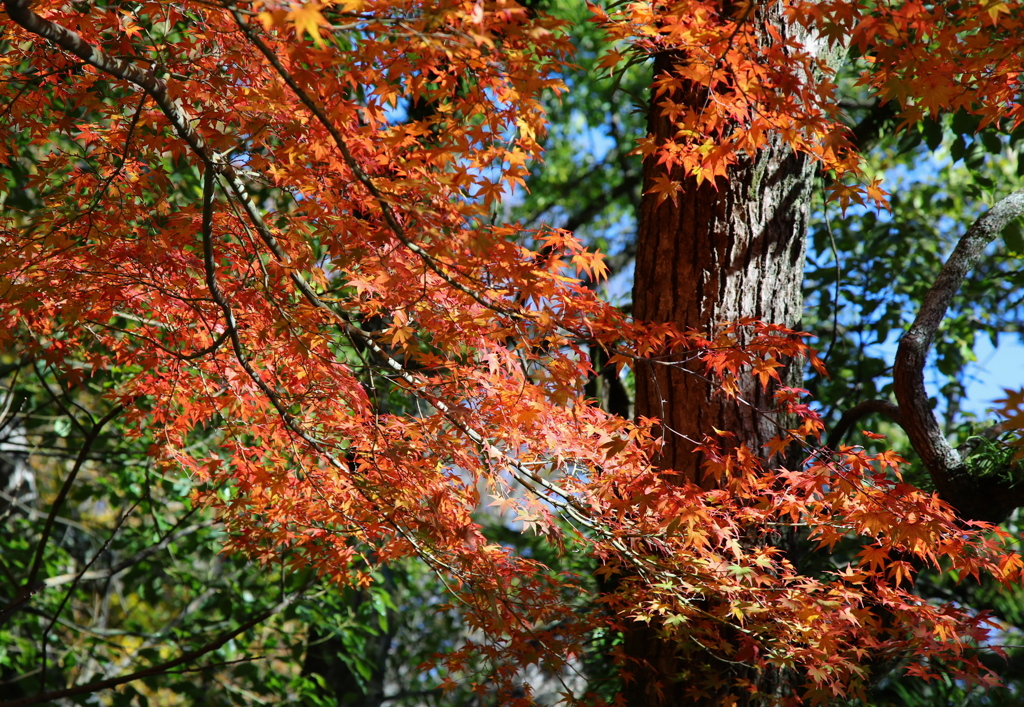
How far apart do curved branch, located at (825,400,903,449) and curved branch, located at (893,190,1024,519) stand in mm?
67

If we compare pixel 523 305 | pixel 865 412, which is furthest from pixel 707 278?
pixel 523 305

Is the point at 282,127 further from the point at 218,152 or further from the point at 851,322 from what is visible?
the point at 851,322

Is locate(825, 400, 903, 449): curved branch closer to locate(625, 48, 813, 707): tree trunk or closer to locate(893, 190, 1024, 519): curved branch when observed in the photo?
locate(893, 190, 1024, 519): curved branch

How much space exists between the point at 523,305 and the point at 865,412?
4.91 feet

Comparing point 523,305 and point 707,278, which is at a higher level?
point 707,278

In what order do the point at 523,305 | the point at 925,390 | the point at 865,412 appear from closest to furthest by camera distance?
the point at 523,305 < the point at 925,390 < the point at 865,412

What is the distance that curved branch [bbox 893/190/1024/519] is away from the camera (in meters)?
2.78

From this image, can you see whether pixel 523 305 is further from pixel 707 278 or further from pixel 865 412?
pixel 865 412

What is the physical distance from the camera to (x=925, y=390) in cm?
279

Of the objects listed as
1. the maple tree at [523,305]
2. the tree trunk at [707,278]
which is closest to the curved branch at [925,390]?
the maple tree at [523,305]

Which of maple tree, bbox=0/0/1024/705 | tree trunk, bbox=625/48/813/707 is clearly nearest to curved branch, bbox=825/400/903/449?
maple tree, bbox=0/0/1024/705

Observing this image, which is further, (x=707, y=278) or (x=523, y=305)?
(x=707, y=278)

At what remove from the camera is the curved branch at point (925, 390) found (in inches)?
109

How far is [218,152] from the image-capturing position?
2404 mm
